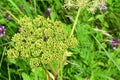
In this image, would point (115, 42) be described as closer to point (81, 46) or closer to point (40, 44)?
point (81, 46)

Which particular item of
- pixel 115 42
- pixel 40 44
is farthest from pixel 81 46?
pixel 40 44

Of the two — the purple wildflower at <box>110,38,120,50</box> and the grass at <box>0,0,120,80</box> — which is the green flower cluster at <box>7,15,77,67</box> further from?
the purple wildflower at <box>110,38,120,50</box>

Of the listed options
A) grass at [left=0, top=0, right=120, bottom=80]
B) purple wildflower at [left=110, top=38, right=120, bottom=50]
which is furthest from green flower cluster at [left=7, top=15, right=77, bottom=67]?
purple wildflower at [left=110, top=38, right=120, bottom=50]

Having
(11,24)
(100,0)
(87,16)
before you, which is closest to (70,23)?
(87,16)

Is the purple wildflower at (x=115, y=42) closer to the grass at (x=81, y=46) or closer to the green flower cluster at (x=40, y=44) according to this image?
the grass at (x=81, y=46)

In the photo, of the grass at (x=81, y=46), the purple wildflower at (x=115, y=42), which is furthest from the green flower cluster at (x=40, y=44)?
the purple wildflower at (x=115, y=42)

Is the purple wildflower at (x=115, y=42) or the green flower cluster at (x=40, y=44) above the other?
the green flower cluster at (x=40, y=44)
